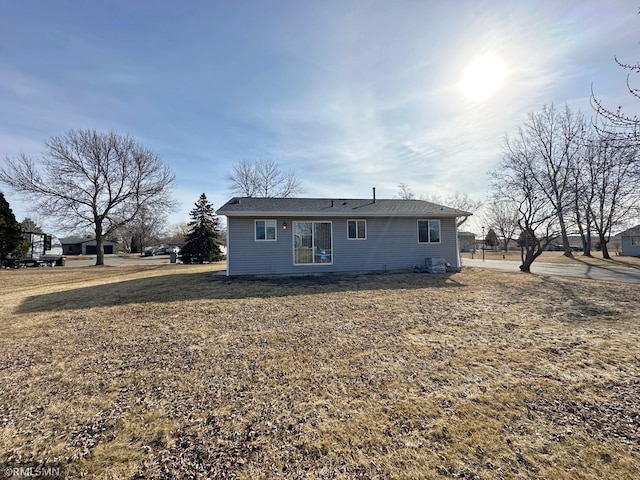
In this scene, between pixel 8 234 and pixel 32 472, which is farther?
pixel 8 234

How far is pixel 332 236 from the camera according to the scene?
11930mm

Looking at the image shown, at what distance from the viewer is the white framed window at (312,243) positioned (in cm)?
1166

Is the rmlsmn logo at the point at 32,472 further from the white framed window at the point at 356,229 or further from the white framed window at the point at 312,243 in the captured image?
the white framed window at the point at 356,229

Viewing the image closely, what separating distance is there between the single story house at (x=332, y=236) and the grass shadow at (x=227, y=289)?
0.87 meters

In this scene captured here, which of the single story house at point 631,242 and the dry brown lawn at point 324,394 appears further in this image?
the single story house at point 631,242

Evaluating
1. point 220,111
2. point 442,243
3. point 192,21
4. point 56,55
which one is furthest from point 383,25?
point 56,55

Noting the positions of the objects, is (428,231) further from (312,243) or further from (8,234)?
(8,234)

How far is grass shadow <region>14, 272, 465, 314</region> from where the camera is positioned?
24.0 ft

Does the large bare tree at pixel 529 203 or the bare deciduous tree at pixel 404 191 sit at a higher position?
the bare deciduous tree at pixel 404 191

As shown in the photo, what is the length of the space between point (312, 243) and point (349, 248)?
1.65 meters

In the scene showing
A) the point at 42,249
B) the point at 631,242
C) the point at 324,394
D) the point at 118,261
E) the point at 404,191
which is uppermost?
the point at 404,191

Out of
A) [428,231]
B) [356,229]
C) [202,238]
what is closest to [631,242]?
[428,231]

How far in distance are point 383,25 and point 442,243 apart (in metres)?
8.91

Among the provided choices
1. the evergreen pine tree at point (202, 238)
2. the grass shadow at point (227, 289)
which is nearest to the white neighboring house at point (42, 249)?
the evergreen pine tree at point (202, 238)
